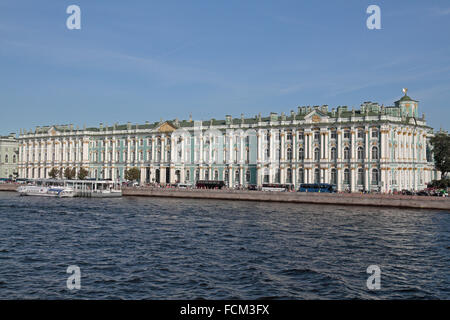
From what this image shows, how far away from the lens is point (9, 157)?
4281 inches

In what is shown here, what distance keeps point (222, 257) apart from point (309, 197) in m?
35.7

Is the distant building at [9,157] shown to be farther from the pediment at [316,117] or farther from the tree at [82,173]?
the pediment at [316,117]

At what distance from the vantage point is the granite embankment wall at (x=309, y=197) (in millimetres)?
47781

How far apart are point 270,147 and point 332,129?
10.2 meters

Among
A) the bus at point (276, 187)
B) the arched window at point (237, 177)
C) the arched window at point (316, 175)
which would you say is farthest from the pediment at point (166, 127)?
the arched window at point (316, 175)

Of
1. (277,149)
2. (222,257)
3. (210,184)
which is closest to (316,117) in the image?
(277,149)

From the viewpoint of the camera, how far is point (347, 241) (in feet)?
86.3

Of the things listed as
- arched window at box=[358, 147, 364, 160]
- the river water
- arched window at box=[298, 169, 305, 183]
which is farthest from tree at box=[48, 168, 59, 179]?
arched window at box=[358, 147, 364, 160]

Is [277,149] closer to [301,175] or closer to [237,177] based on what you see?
[301,175]

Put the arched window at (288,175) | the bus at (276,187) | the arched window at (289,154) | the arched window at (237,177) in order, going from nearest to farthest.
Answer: the bus at (276,187) < the arched window at (288,175) < the arched window at (289,154) < the arched window at (237,177)

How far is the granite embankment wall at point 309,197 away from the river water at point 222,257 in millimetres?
11564

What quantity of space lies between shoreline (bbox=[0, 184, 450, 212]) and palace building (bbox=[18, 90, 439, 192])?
9.83 metres

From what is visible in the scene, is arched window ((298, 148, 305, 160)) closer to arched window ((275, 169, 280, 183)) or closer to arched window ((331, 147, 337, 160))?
arched window ((275, 169, 280, 183))

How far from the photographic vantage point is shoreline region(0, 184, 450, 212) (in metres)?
47.8
